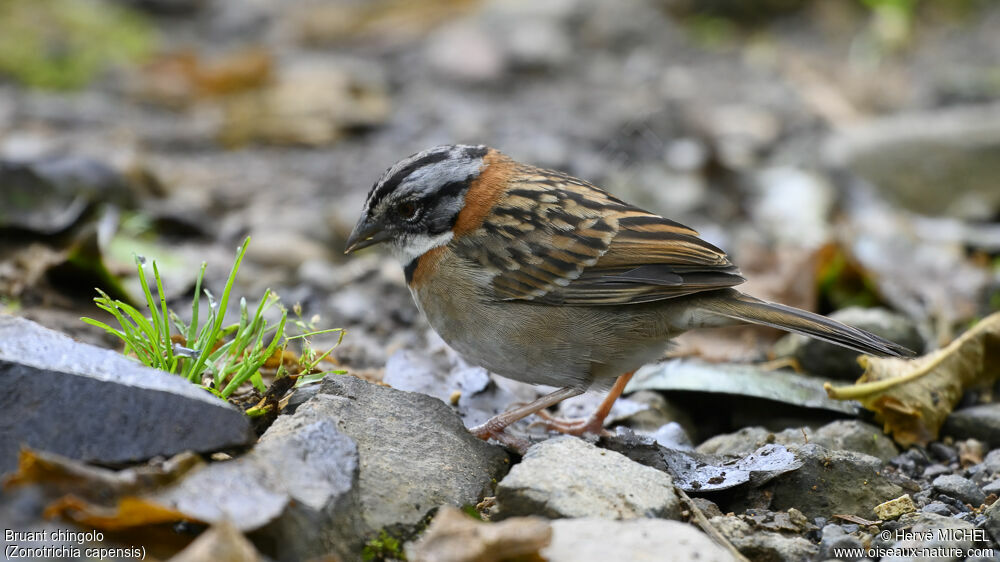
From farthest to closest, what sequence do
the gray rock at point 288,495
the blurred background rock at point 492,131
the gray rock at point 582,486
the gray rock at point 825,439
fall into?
the blurred background rock at point 492,131
the gray rock at point 825,439
the gray rock at point 582,486
the gray rock at point 288,495

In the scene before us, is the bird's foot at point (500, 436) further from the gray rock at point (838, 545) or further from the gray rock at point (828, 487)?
the gray rock at point (838, 545)

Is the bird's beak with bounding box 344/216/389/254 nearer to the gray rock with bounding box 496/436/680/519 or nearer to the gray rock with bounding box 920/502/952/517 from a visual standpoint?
the gray rock with bounding box 496/436/680/519

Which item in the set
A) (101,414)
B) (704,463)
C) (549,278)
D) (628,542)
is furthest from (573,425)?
(101,414)

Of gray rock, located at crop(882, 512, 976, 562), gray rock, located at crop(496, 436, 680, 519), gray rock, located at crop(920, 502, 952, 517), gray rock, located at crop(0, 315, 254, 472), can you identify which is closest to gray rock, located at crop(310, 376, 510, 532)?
gray rock, located at crop(496, 436, 680, 519)

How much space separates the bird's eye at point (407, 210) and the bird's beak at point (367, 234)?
0.41 feet

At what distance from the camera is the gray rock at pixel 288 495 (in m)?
2.62

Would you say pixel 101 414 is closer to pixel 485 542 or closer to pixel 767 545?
pixel 485 542

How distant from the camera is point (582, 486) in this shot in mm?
3037

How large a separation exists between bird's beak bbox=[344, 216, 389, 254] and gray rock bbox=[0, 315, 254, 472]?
157 centimetres

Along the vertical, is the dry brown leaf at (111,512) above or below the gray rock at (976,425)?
below

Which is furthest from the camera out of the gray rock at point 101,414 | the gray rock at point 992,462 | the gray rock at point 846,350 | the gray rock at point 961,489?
the gray rock at point 846,350

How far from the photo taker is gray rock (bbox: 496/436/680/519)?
9.67ft

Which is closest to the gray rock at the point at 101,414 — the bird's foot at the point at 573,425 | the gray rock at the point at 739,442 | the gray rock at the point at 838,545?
the bird's foot at the point at 573,425

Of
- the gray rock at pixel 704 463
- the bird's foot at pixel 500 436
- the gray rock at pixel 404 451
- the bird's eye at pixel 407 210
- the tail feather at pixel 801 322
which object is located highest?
the tail feather at pixel 801 322
